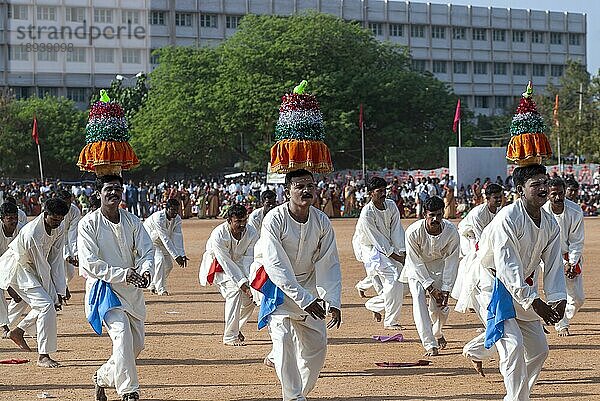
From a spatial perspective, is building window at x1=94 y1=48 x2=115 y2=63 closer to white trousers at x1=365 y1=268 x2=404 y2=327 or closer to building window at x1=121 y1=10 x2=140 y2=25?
building window at x1=121 y1=10 x2=140 y2=25

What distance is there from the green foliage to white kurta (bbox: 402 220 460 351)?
55139mm

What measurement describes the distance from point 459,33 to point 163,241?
252ft

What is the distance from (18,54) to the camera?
77.6 m

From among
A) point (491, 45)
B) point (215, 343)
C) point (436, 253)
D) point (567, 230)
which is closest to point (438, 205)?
point (436, 253)

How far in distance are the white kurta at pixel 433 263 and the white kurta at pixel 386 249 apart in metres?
1.31

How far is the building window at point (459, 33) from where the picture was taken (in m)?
89.9

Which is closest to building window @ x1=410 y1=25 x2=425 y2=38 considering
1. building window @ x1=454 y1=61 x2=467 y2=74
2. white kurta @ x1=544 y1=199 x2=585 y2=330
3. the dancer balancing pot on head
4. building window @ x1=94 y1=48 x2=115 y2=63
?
building window @ x1=454 y1=61 x2=467 y2=74

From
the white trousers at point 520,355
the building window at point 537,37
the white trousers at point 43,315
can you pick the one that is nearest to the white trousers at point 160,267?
the white trousers at point 43,315

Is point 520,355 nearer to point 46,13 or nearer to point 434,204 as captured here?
point 434,204

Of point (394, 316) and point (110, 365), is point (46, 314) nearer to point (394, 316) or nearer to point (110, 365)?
point (110, 365)

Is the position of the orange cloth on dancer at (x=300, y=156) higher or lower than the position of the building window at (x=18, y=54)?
lower

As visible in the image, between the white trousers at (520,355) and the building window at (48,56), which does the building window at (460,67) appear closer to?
the building window at (48,56)

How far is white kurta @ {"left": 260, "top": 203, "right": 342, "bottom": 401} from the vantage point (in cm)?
829

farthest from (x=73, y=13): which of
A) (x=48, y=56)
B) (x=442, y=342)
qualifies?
(x=442, y=342)
